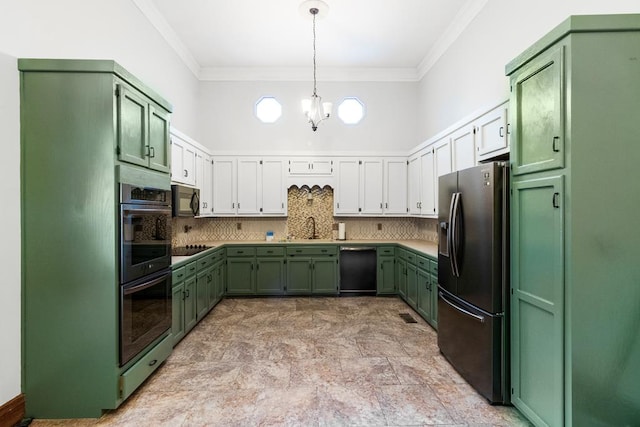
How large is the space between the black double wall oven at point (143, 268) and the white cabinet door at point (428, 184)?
3.33 meters

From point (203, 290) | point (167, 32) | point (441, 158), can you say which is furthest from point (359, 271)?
point (167, 32)

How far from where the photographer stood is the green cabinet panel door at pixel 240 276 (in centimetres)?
517

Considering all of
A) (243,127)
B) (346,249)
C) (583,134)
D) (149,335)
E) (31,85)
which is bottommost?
(149,335)

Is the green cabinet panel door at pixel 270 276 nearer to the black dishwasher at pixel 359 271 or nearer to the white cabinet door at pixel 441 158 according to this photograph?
the black dishwasher at pixel 359 271

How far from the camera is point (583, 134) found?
1.71 m

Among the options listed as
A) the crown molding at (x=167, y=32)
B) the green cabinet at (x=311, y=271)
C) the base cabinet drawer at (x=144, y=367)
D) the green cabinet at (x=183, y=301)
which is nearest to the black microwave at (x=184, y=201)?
the green cabinet at (x=183, y=301)

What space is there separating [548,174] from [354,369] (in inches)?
85.1

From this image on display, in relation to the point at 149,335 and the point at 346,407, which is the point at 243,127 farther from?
the point at 346,407

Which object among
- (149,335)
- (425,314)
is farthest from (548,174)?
(149,335)

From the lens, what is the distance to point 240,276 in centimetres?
518

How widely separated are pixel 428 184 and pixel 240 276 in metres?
3.21

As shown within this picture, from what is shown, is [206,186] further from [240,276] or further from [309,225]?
[309,225]

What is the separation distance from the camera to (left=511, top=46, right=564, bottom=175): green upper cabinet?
1.80 metres

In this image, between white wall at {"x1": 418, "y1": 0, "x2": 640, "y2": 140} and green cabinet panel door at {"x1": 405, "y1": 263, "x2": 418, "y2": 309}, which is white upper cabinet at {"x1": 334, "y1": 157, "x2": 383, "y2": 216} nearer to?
white wall at {"x1": 418, "y1": 0, "x2": 640, "y2": 140}
